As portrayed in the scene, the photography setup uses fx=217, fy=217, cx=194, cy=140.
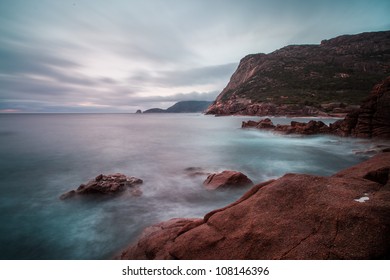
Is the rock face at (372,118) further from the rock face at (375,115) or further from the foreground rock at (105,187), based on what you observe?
the foreground rock at (105,187)

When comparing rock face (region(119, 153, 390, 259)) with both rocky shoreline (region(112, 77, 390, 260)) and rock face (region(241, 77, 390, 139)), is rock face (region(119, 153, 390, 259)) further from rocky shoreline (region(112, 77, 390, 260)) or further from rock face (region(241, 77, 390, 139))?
rock face (region(241, 77, 390, 139))

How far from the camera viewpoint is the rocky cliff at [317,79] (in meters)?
76.6

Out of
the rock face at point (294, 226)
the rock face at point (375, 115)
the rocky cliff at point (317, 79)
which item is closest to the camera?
the rock face at point (294, 226)

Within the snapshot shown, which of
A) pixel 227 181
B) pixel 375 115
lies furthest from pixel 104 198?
pixel 375 115

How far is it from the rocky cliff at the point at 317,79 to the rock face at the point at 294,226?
73318 mm

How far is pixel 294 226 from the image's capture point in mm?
3330

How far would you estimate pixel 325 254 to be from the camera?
2.82 meters

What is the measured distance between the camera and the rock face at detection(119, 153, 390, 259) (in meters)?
2.86

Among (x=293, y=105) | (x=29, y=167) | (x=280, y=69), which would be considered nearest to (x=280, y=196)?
(x=29, y=167)

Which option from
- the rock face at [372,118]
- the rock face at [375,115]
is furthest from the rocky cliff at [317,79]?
the rock face at [375,115]

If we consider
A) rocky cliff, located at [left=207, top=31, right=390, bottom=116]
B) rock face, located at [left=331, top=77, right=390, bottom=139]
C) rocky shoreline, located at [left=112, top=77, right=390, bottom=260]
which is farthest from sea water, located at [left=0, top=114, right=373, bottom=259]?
rocky cliff, located at [left=207, top=31, right=390, bottom=116]

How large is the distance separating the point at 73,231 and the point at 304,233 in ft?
22.9

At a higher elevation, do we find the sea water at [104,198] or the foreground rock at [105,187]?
the foreground rock at [105,187]

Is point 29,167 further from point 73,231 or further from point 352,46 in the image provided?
point 352,46
